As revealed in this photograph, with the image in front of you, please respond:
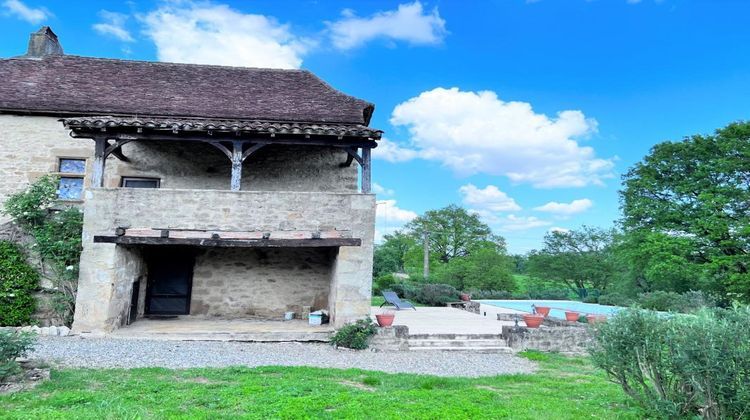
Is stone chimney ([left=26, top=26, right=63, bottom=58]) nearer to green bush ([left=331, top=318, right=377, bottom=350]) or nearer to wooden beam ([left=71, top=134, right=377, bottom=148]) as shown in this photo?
wooden beam ([left=71, top=134, right=377, bottom=148])

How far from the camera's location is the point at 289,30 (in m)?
13.2

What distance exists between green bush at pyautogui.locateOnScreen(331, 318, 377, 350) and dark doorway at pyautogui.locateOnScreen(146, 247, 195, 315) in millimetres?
4818

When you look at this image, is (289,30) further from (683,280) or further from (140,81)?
(683,280)

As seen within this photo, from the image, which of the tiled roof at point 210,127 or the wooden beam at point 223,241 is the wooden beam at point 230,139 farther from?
the wooden beam at point 223,241

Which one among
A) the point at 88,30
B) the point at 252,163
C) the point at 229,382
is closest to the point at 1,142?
the point at 88,30

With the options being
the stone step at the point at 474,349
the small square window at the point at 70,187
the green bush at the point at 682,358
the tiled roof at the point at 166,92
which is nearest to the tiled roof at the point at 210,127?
the tiled roof at the point at 166,92

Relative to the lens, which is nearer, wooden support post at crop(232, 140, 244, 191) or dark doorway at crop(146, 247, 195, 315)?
wooden support post at crop(232, 140, 244, 191)

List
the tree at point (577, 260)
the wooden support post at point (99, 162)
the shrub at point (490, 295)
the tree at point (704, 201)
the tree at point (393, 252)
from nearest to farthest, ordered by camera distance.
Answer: the wooden support post at point (99, 162) < the tree at point (704, 201) < the shrub at point (490, 295) < the tree at point (577, 260) < the tree at point (393, 252)

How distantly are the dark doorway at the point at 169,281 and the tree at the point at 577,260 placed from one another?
88.6 ft

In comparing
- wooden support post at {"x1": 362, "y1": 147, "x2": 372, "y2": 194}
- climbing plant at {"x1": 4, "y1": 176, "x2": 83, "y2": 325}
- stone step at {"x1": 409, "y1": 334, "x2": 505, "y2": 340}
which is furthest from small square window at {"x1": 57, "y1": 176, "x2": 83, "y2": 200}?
stone step at {"x1": 409, "y1": 334, "x2": 505, "y2": 340}

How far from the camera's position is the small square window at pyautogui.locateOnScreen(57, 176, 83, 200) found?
10.3 metres

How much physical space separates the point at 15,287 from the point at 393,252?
34.2 meters

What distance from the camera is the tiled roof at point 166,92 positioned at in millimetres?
10578

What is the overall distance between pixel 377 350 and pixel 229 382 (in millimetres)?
3423
